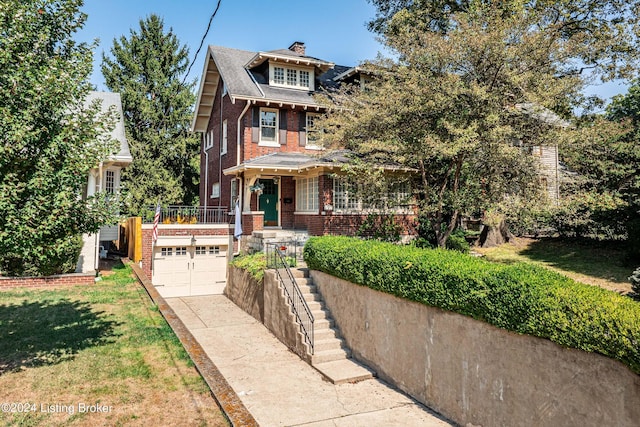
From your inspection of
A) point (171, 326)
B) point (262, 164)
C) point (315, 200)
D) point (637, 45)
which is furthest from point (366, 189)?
point (637, 45)

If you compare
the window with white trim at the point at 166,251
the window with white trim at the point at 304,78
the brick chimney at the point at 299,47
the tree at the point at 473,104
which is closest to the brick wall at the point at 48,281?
the window with white trim at the point at 166,251

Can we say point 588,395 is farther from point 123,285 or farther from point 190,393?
point 123,285

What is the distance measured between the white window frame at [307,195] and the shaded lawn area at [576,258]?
764 centimetres

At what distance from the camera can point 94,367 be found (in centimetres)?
690

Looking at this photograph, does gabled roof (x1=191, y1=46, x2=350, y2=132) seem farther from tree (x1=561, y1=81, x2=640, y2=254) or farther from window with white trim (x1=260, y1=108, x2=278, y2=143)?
tree (x1=561, y1=81, x2=640, y2=254)

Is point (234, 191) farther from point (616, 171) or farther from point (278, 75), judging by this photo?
point (616, 171)

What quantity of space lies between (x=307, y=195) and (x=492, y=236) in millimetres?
9426

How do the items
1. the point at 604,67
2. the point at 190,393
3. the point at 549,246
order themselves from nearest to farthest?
the point at 190,393 < the point at 604,67 < the point at 549,246

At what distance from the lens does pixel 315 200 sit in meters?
16.5

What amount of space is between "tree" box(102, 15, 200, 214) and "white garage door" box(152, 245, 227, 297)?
10542mm

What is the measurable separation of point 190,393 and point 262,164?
11.2m

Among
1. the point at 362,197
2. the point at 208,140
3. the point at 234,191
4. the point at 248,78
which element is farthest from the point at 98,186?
the point at 208,140

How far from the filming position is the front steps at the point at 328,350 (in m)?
8.72

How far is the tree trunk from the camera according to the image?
19109 mm
